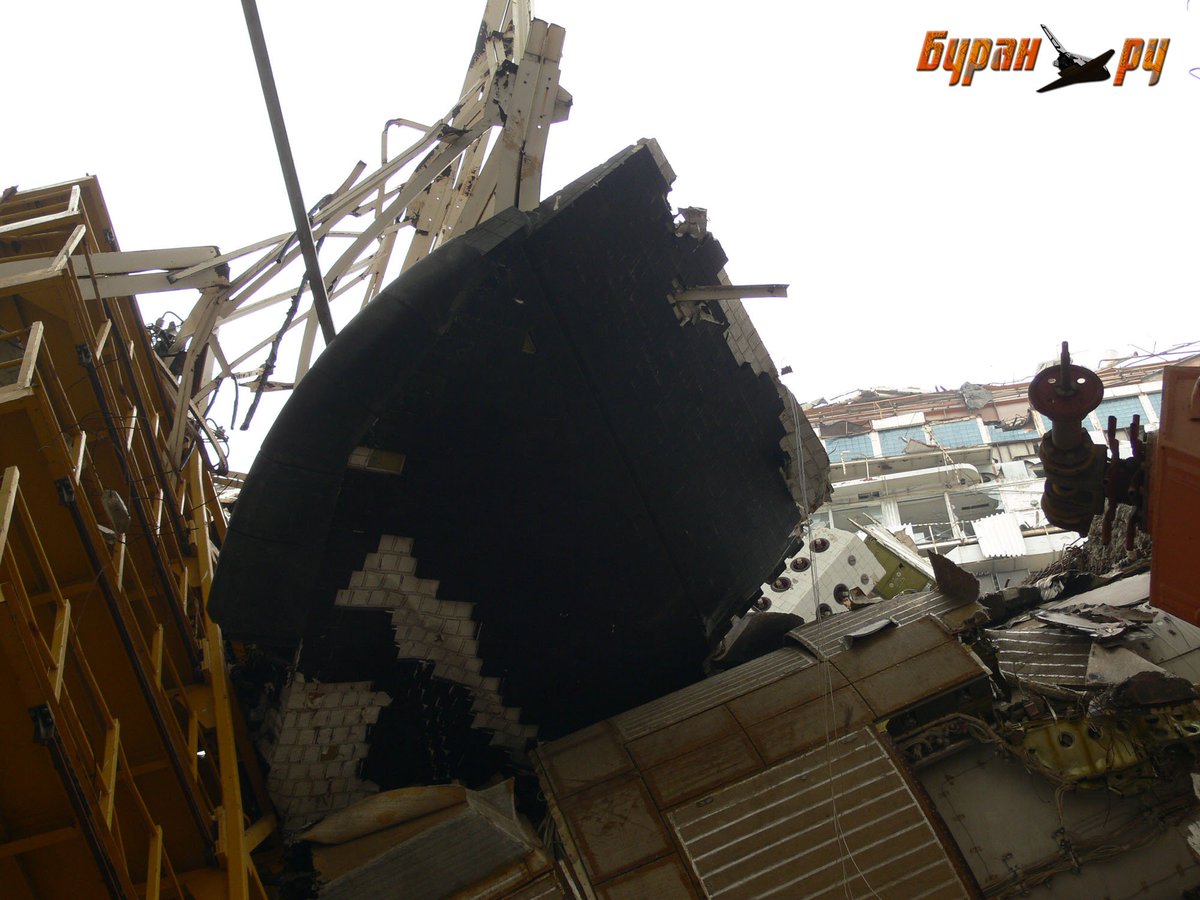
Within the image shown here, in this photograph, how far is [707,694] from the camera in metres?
7.54

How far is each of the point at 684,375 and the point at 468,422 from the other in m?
2.54

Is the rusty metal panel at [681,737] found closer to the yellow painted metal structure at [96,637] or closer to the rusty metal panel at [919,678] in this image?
the rusty metal panel at [919,678]

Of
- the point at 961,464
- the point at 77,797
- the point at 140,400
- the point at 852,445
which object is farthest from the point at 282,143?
the point at 852,445

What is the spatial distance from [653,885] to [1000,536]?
27799mm

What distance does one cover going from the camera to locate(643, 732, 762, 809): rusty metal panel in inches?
256

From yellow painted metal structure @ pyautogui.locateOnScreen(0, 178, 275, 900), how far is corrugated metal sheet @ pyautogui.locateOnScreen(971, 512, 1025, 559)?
91.6ft

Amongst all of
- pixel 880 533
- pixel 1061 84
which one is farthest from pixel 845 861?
pixel 880 533

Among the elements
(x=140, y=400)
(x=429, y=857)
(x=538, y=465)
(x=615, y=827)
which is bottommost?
(x=615, y=827)

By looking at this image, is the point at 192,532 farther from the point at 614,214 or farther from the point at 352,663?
the point at 614,214

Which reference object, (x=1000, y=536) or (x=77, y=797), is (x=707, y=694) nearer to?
(x=77, y=797)

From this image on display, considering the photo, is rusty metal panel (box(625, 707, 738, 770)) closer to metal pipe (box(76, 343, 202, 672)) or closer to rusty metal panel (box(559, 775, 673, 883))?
rusty metal panel (box(559, 775, 673, 883))

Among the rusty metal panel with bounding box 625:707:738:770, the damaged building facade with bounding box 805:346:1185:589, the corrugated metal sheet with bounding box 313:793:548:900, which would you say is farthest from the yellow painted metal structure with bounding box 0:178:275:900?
the damaged building facade with bounding box 805:346:1185:589

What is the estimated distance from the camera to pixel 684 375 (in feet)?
27.3

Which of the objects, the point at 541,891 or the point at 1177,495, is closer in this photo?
the point at 541,891
